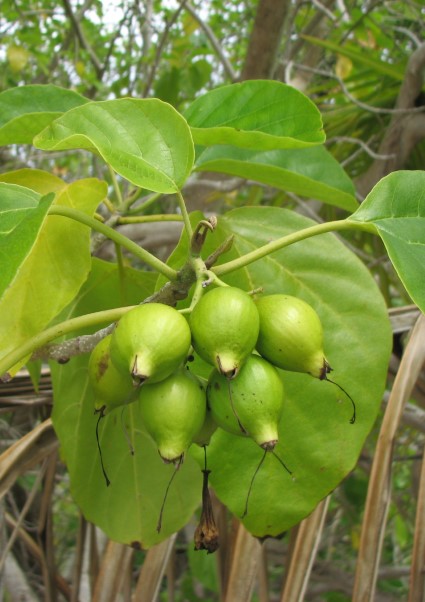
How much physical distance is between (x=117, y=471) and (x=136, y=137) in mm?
443

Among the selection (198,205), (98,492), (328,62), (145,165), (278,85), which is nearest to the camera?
(145,165)

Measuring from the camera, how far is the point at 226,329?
49 centimetres

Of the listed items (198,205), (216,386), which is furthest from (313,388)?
(198,205)

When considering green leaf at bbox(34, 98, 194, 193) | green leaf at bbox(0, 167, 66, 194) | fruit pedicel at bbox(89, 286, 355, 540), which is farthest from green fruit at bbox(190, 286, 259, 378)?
green leaf at bbox(0, 167, 66, 194)

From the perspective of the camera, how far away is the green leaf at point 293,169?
2.40ft

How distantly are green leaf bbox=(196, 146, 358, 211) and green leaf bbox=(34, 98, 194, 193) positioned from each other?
0.13 meters

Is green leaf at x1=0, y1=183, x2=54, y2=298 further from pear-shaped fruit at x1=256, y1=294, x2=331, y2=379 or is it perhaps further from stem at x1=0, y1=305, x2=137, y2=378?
pear-shaped fruit at x1=256, y1=294, x2=331, y2=379

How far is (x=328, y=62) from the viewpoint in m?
2.91

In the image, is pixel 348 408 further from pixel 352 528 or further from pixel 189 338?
pixel 352 528

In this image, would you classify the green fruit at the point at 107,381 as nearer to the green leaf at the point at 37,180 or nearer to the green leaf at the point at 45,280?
the green leaf at the point at 45,280

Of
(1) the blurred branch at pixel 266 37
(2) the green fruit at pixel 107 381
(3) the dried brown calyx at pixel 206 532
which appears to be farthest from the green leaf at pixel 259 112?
(1) the blurred branch at pixel 266 37

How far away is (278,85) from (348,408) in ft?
1.21

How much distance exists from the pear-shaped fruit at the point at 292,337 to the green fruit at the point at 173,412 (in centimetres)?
7

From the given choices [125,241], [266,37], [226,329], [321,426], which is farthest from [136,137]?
[266,37]
